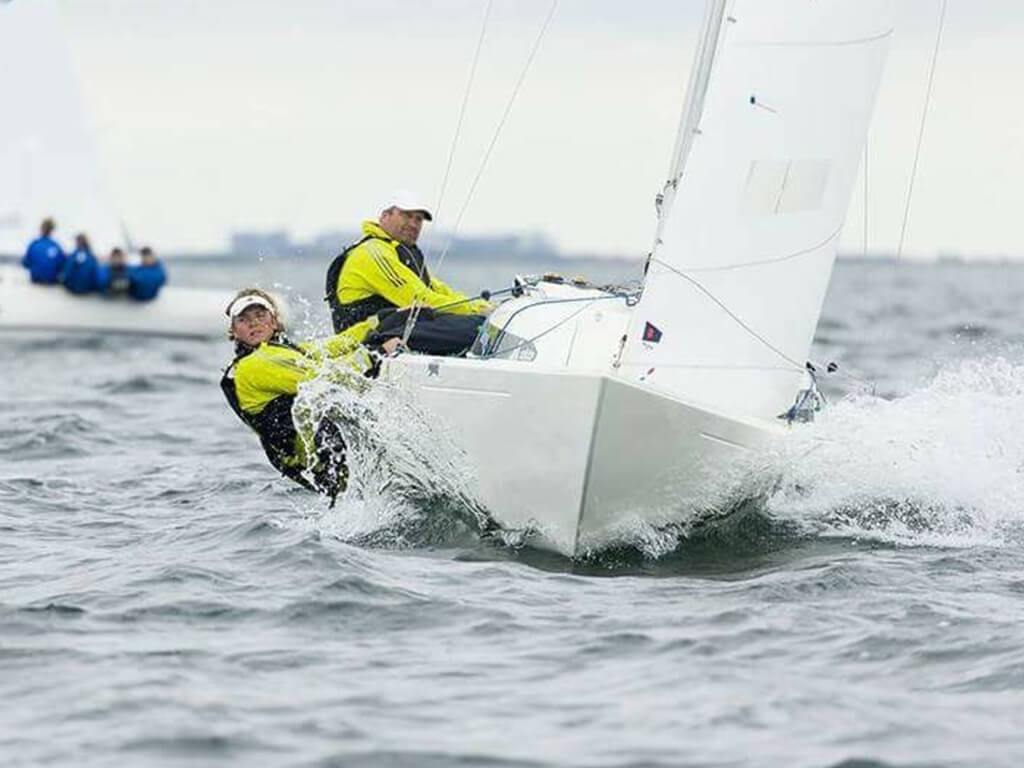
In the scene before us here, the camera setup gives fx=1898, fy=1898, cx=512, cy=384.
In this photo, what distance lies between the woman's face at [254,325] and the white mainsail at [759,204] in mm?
1628

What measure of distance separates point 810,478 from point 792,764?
3.34 m

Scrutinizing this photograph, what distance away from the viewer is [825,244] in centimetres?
773

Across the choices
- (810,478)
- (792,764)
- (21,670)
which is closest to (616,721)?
(792,764)

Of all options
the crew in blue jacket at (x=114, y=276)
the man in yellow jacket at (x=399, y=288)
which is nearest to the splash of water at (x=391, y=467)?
the man in yellow jacket at (x=399, y=288)

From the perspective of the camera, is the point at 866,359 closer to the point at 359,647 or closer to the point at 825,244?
the point at 825,244

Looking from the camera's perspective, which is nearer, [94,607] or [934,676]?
[934,676]

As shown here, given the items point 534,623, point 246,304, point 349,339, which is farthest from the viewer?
point 349,339

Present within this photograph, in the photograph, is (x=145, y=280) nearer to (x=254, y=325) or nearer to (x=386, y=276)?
(x=386, y=276)

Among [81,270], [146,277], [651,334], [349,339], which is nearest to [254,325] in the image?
[349,339]

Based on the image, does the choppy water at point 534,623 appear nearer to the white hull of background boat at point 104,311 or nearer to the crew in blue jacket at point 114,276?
the white hull of background boat at point 104,311

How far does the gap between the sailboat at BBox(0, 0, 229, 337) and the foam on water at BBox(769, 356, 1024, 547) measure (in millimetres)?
16397

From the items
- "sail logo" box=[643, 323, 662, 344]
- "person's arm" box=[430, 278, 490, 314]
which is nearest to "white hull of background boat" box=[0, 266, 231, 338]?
"person's arm" box=[430, 278, 490, 314]

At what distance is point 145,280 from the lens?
2309cm

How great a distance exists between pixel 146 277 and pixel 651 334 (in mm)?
16623
